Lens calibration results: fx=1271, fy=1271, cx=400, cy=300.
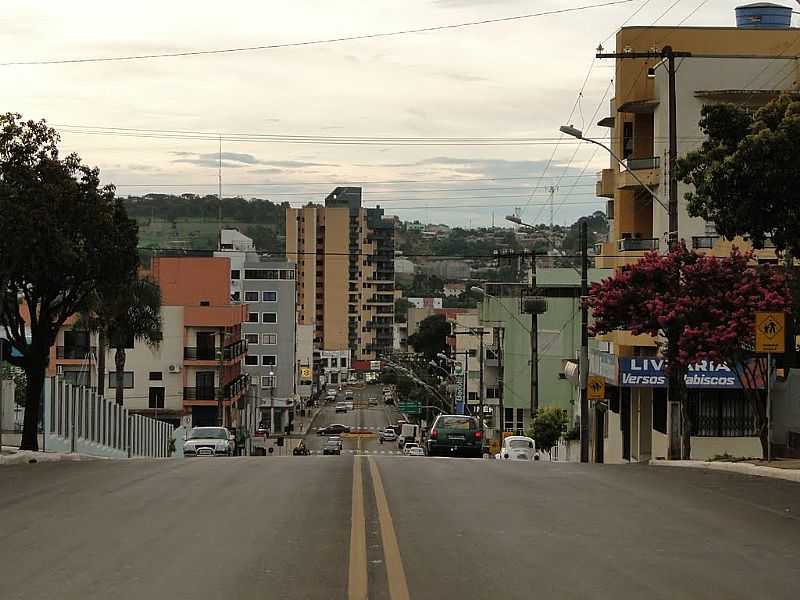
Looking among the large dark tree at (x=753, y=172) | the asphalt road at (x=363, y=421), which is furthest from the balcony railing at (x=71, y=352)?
the large dark tree at (x=753, y=172)

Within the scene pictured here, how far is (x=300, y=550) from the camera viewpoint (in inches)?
462

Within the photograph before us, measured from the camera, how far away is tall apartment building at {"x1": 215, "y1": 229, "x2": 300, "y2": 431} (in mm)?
129250

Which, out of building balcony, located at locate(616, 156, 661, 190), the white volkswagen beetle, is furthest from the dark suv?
building balcony, located at locate(616, 156, 661, 190)

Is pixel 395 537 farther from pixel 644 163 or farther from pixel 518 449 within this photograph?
pixel 644 163

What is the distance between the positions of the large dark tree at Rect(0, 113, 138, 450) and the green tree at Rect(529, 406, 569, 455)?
107ft

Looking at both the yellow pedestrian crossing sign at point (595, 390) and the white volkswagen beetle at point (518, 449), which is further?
the white volkswagen beetle at point (518, 449)

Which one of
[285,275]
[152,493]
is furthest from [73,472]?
[285,275]

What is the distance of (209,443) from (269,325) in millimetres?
95908

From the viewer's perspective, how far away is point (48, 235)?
28.8m

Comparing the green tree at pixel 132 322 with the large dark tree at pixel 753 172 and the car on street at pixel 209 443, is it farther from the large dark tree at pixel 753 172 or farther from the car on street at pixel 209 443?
the large dark tree at pixel 753 172

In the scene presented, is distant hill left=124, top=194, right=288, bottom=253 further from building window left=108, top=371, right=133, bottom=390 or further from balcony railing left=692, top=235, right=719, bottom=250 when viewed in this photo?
balcony railing left=692, top=235, right=719, bottom=250

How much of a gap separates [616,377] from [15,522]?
28.9 m

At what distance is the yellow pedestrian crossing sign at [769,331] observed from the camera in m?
22.4

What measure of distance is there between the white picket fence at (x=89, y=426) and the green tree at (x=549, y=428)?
1843 cm
